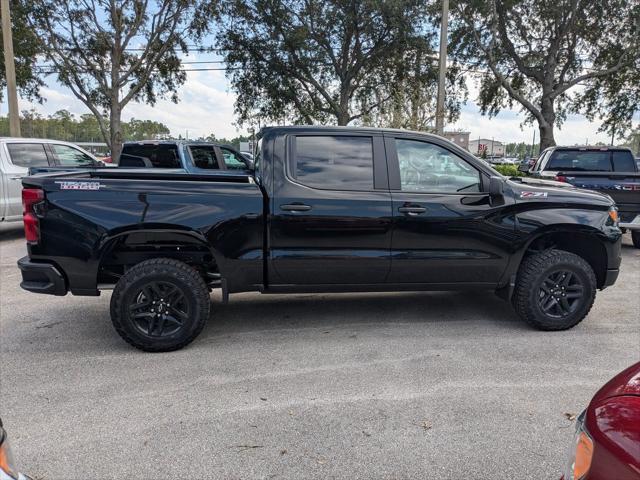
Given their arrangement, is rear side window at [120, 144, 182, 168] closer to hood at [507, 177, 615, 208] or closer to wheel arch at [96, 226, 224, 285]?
wheel arch at [96, 226, 224, 285]

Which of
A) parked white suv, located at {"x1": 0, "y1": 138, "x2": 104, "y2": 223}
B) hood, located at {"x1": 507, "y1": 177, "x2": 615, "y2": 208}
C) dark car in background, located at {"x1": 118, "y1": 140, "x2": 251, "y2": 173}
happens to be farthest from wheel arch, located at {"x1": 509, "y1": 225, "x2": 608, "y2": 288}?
parked white suv, located at {"x1": 0, "y1": 138, "x2": 104, "y2": 223}

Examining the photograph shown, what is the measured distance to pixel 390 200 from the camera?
4.16 metres

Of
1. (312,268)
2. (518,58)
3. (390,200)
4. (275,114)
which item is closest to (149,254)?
(312,268)

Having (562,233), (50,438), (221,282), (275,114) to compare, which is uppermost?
(275,114)

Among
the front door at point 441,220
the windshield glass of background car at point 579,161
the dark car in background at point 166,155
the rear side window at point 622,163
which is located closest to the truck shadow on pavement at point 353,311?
the front door at point 441,220

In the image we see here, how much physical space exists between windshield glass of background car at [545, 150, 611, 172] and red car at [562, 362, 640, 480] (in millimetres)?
8393

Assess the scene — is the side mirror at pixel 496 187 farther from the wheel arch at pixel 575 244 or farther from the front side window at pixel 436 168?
the wheel arch at pixel 575 244

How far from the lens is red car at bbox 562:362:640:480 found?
1.26 meters

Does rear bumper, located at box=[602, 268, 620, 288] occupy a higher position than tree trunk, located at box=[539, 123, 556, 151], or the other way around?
tree trunk, located at box=[539, 123, 556, 151]

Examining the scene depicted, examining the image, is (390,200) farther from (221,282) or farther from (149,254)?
(149,254)

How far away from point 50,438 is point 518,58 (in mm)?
22055

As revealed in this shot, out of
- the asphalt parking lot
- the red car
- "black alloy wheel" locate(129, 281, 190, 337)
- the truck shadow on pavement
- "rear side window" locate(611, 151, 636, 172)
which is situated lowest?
the asphalt parking lot

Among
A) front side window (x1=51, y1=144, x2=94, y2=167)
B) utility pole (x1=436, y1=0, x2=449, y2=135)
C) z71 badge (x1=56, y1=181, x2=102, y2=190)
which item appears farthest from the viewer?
utility pole (x1=436, y1=0, x2=449, y2=135)

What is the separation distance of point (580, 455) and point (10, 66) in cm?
1757
